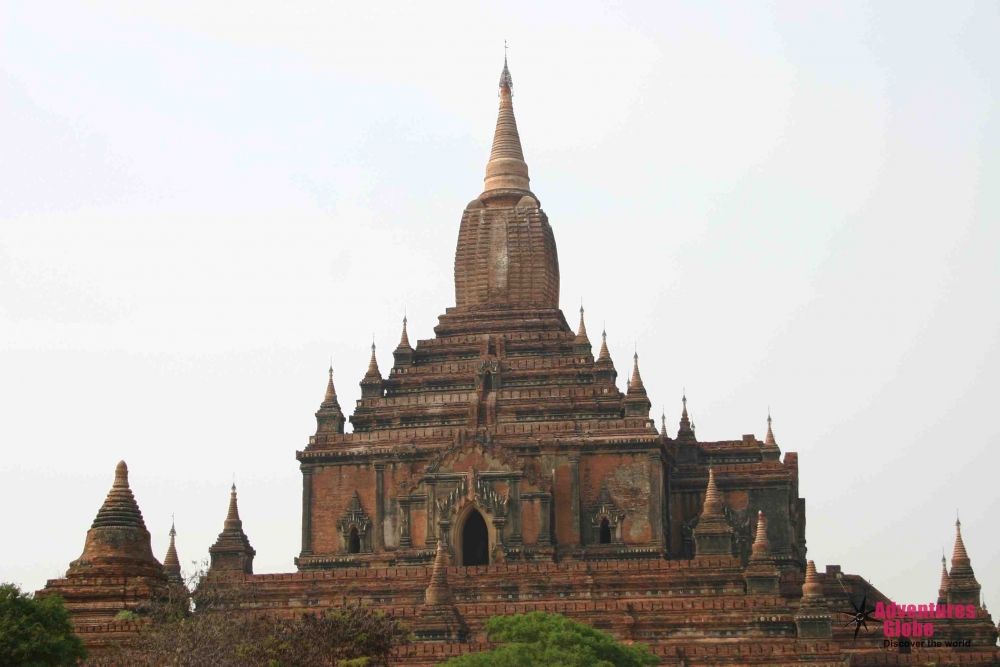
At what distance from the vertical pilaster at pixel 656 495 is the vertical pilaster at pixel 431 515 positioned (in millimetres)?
6514

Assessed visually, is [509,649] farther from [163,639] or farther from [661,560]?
[661,560]

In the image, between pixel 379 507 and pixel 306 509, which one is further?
pixel 306 509

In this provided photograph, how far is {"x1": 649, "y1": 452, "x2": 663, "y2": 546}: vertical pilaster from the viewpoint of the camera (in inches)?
2327

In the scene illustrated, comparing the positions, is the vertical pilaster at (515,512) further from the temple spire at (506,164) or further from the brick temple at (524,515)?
the temple spire at (506,164)

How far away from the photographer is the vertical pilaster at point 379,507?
60.5m

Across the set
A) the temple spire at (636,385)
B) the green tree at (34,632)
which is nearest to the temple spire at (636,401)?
the temple spire at (636,385)

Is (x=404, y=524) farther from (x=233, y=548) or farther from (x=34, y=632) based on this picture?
(x=34, y=632)

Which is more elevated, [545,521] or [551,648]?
[545,521]

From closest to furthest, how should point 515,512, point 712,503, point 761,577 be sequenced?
point 761,577
point 712,503
point 515,512

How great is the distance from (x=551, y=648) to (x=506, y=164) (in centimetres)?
3037

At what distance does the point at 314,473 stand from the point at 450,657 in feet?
47.6

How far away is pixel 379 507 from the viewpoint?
200ft

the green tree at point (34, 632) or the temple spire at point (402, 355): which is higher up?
the temple spire at point (402, 355)

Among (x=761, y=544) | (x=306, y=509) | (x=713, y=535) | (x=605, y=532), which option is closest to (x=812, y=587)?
(x=761, y=544)
